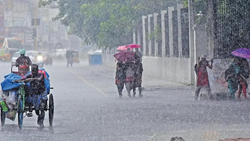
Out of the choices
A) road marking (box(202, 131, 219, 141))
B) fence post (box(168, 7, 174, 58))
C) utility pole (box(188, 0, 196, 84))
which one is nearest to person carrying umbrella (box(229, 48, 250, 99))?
utility pole (box(188, 0, 196, 84))

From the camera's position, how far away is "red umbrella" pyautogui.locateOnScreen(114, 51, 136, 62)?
24161 mm

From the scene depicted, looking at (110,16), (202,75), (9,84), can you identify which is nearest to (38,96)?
(9,84)

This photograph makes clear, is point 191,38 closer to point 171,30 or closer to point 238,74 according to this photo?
point 238,74

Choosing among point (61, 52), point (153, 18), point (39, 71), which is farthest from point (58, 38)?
point (39, 71)

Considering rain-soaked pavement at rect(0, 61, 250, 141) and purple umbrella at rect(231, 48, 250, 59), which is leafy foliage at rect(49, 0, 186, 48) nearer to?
purple umbrella at rect(231, 48, 250, 59)

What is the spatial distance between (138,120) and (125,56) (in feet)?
28.0

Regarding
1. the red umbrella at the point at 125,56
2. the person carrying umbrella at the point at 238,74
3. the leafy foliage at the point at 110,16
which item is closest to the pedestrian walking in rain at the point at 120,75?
the red umbrella at the point at 125,56

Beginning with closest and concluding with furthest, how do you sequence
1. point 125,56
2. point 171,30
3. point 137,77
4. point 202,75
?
point 202,75
point 125,56
point 137,77
point 171,30

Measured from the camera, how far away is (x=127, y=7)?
158 ft

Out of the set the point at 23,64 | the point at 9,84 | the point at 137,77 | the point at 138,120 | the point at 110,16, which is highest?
the point at 110,16

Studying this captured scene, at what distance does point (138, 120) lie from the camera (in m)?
15.8

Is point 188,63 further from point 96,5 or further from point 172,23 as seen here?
point 96,5

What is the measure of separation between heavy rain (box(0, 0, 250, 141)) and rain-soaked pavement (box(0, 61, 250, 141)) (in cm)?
2

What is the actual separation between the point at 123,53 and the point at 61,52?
244 ft
